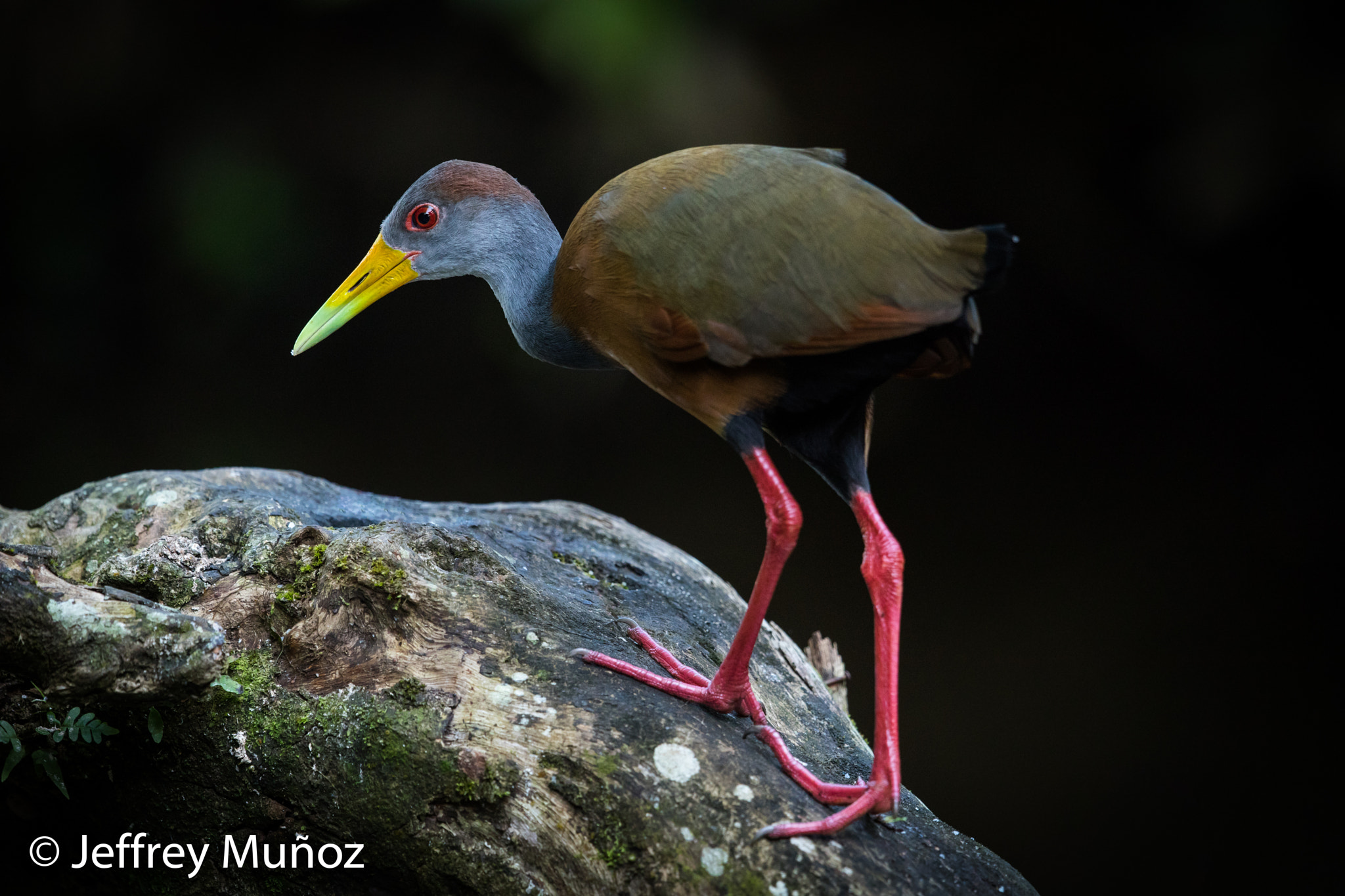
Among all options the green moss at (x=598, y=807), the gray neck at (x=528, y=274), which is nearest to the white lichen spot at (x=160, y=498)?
the gray neck at (x=528, y=274)

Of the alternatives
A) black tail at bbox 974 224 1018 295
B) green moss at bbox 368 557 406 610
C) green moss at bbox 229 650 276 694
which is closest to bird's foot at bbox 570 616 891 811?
green moss at bbox 368 557 406 610

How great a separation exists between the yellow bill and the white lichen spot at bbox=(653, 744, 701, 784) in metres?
1.28

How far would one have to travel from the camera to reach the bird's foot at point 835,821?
6.29ft

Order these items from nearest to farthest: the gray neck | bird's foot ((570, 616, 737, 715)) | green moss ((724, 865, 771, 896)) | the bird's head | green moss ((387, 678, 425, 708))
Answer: green moss ((724, 865, 771, 896)) → green moss ((387, 678, 425, 708)) → bird's foot ((570, 616, 737, 715)) → the gray neck → the bird's head

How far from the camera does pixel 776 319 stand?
1984 millimetres

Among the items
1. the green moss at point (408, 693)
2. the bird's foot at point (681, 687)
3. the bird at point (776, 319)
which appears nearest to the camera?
the bird at point (776, 319)

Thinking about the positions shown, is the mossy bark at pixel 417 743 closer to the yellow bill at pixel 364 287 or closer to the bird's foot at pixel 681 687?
the bird's foot at pixel 681 687

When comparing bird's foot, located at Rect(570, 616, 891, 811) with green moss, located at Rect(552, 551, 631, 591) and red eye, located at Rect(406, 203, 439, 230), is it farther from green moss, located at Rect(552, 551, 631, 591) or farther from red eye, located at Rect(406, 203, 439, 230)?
red eye, located at Rect(406, 203, 439, 230)

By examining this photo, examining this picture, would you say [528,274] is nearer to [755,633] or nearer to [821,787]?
[755,633]

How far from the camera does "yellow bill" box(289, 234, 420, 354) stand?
8.58ft

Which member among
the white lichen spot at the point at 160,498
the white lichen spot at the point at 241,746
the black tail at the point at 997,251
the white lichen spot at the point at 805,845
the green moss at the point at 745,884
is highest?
the black tail at the point at 997,251

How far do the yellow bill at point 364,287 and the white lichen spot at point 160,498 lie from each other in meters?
0.46

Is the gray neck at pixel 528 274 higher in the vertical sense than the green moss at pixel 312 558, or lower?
higher

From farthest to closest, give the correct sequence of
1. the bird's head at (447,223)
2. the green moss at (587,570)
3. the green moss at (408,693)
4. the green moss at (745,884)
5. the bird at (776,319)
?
the green moss at (587,570) → the bird's head at (447,223) → the green moss at (408,693) → the bird at (776,319) → the green moss at (745,884)
